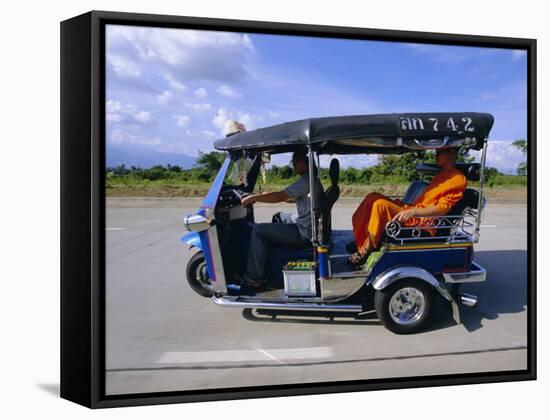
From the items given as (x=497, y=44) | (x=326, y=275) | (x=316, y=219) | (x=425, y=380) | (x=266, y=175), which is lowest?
(x=425, y=380)

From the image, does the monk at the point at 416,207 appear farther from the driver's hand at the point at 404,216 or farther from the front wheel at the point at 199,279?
the front wheel at the point at 199,279

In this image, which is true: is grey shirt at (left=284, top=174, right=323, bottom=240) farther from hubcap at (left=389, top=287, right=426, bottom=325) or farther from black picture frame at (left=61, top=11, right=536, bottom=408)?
black picture frame at (left=61, top=11, right=536, bottom=408)

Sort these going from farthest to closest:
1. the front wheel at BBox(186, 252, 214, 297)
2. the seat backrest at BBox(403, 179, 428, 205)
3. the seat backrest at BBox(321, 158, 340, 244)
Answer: the front wheel at BBox(186, 252, 214, 297) < the seat backrest at BBox(403, 179, 428, 205) < the seat backrest at BBox(321, 158, 340, 244)

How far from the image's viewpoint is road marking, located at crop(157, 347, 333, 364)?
5.14 m

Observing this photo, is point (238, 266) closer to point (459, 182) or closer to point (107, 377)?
point (107, 377)

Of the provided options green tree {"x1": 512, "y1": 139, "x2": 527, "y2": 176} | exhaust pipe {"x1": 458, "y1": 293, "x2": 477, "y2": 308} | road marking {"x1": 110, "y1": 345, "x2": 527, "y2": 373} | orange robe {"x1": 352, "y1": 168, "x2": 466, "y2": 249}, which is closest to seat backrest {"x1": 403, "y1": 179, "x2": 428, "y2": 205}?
orange robe {"x1": 352, "y1": 168, "x2": 466, "y2": 249}

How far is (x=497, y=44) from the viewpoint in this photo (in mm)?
5613

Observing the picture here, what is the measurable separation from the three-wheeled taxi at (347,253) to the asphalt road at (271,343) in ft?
0.73

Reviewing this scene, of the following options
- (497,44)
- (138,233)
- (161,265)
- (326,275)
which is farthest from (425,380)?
(138,233)

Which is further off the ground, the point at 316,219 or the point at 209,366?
the point at 316,219

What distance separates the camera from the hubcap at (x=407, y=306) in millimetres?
5598

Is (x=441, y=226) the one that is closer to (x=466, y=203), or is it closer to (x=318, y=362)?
(x=466, y=203)

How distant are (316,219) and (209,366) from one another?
4.99 ft

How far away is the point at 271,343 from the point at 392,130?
206 cm
